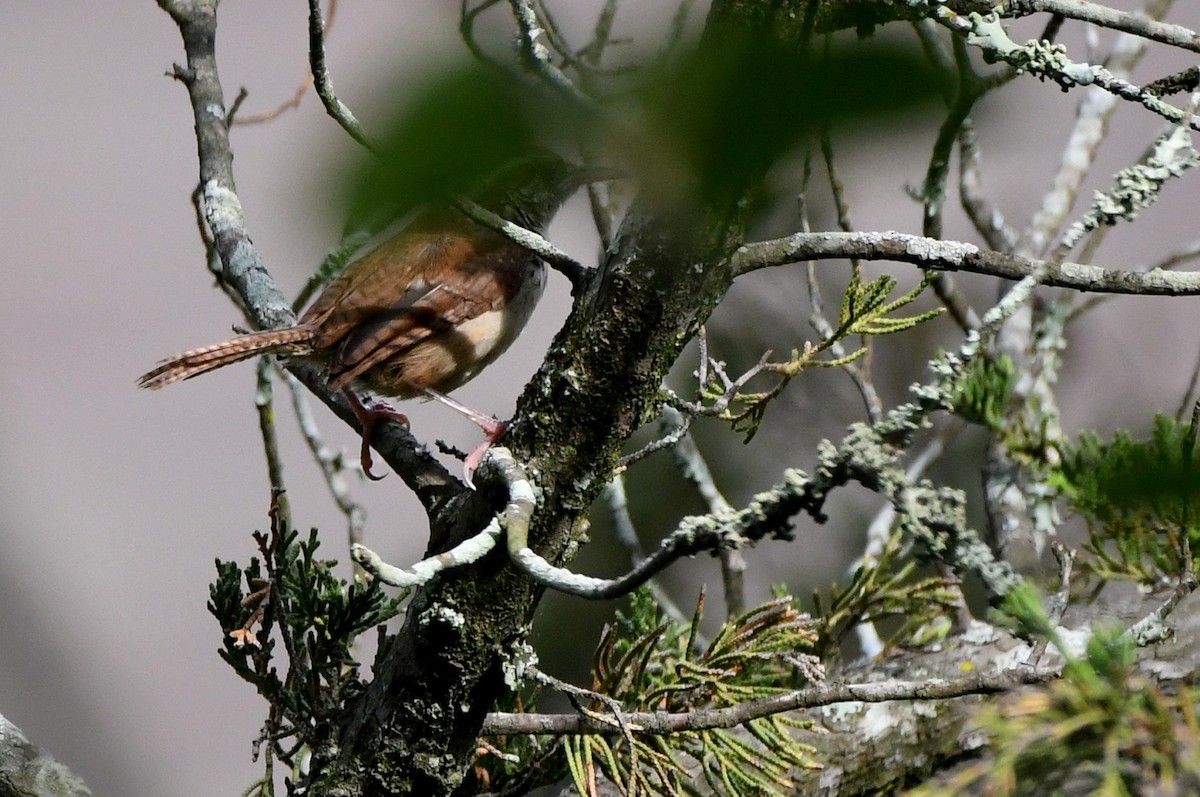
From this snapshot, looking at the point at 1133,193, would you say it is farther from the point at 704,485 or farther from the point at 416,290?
the point at 416,290

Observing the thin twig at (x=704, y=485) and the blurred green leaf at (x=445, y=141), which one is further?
the thin twig at (x=704, y=485)

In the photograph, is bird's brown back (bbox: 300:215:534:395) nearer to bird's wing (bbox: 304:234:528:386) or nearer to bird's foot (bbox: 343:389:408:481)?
bird's wing (bbox: 304:234:528:386)

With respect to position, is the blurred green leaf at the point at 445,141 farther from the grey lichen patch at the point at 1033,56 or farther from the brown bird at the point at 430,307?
the brown bird at the point at 430,307

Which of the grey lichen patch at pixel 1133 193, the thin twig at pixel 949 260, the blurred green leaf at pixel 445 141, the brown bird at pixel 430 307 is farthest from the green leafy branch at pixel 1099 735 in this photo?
the brown bird at pixel 430 307

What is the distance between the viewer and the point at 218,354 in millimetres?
2330

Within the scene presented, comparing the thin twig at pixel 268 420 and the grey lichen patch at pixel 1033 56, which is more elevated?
the grey lichen patch at pixel 1033 56

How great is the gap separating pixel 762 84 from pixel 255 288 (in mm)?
2178

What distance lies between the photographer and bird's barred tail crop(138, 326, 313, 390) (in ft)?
7.57

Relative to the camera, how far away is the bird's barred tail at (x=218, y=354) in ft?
7.57

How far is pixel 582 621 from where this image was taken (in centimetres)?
376

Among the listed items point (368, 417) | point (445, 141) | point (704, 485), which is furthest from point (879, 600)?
point (445, 141)

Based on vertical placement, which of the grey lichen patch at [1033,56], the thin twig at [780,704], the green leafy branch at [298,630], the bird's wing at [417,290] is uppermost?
the grey lichen patch at [1033,56]

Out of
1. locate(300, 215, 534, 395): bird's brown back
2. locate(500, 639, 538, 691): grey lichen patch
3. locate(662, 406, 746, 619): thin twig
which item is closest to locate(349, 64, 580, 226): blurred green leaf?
locate(500, 639, 538, 691): grey lichen patch

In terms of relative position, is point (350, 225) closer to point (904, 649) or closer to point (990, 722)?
point (990, 722)
